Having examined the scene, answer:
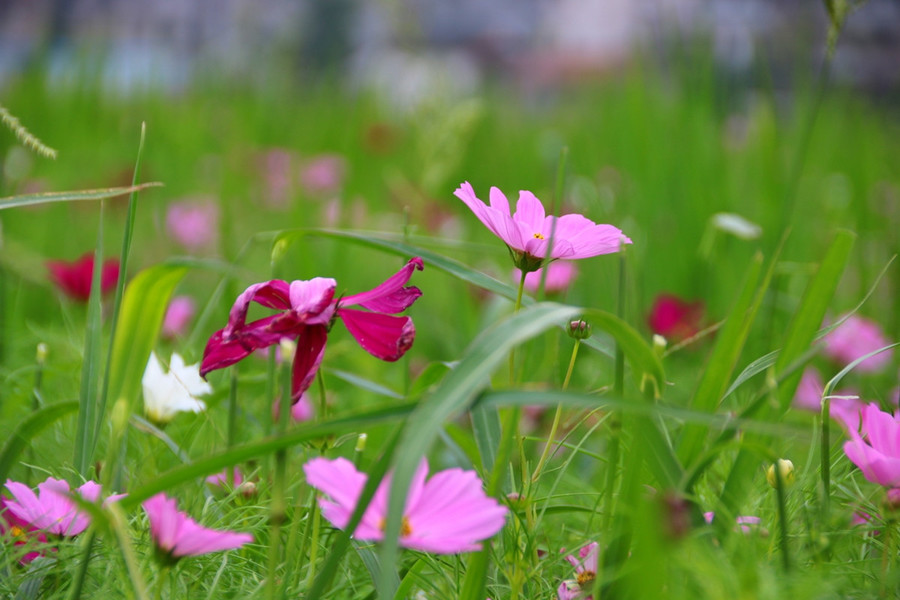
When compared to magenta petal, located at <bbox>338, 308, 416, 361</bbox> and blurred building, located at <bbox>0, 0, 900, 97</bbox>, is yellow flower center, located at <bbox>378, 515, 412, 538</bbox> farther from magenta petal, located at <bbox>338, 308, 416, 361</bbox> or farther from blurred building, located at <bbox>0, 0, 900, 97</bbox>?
blurred building, located at <bbox>0, 0, 900, 97</bbox>

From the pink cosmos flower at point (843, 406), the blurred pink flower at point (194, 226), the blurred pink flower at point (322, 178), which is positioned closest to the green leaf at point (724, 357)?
the pink cosmos flower at point (843, 406)

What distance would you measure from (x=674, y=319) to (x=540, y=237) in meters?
0.62

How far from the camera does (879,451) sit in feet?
1.17

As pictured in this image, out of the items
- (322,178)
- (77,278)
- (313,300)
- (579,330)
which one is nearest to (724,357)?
(579,330)

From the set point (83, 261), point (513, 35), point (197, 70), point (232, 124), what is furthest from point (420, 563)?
point (513, 35)

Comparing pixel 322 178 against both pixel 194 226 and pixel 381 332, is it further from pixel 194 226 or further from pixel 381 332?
pixel 381 332

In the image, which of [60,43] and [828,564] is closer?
[828,564]

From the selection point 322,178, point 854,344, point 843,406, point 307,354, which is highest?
point 307,354

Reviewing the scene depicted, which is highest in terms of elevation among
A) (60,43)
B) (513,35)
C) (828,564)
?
(828,564)

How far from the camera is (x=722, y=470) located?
51 centimetres

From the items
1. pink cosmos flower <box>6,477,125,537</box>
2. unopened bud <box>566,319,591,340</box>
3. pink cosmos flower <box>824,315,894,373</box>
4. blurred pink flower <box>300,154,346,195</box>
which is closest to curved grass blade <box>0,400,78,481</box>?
pink cosmos flower <box>6,477,125,537</box>

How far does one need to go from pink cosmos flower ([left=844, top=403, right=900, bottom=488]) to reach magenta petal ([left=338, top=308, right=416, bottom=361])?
0.20 metres

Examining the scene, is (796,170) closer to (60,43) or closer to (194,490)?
(194,490)

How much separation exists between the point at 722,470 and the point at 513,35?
719 centimetres
